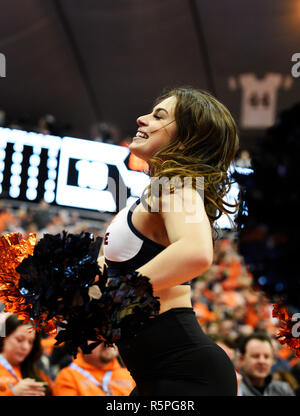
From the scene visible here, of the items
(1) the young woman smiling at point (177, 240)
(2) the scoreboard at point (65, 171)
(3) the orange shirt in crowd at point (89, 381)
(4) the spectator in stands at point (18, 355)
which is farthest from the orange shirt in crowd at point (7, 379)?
(1) the young woman smiling at point (177, 240)

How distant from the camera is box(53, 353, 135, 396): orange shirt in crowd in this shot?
11.4 feet

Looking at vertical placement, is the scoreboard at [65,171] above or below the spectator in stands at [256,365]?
above

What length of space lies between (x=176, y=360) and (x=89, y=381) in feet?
6.76

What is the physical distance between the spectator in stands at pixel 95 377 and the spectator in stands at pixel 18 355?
110 mm

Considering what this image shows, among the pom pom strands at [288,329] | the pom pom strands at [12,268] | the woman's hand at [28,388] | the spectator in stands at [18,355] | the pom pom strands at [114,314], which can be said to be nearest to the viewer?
the pom pom strands at [114,314]

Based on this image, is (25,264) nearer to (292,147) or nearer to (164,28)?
(292,147)

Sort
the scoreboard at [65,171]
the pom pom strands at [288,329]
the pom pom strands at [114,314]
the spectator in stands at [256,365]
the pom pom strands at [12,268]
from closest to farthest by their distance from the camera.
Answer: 1. the pom pom strands at [114,314]
2. the pom pom strands at [12,268]
3. the pom pom strands at [288,329]
4. the scoreboard at [65,171]
5. the spectator in stands at [256,365]

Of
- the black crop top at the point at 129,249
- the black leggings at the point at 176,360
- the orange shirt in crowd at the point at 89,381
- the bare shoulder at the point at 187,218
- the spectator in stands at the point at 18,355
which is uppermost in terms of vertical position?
the bare shoulder at the point at 187,218

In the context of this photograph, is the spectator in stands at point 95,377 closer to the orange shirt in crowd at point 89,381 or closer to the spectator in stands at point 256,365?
the orange shirt in crowd at point 89,381

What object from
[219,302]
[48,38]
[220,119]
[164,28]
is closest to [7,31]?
[48,38]

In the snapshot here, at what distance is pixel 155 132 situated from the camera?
1909 mm

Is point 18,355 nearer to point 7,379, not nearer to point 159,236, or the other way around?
point 7,379

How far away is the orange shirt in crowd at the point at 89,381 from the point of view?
347cm

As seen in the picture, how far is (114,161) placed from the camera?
386 centimetres
